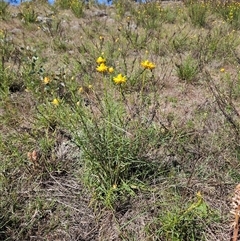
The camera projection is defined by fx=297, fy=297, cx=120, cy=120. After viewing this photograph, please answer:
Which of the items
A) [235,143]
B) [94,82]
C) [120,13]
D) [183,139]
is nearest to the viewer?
[235,143]

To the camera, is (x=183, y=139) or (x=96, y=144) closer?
(x=96, y=144)

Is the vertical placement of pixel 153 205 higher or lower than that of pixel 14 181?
higher

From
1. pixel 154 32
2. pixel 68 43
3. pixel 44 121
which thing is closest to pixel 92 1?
pixel 154 32

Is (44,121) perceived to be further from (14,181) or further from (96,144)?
(96,144)

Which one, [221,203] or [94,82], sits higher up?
[221,203]

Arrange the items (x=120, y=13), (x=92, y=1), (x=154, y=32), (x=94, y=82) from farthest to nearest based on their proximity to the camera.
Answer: (x=92, y=1) → (x=120, y=13) → (x=154, y=32) → (x=94, y=82)

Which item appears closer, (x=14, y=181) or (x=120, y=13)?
(x=14, y=181)

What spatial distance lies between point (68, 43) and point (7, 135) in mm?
2918

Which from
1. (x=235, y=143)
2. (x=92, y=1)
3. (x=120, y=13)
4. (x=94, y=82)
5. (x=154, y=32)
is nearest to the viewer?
(x=235, y=143)

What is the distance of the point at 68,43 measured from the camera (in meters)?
5.08

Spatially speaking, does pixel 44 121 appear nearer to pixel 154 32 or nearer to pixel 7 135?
pixel 7 135

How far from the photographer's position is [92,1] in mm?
7914

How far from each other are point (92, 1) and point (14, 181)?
22.5 feet

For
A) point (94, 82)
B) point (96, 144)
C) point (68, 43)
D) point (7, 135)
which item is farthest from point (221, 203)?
point (68, 43)
